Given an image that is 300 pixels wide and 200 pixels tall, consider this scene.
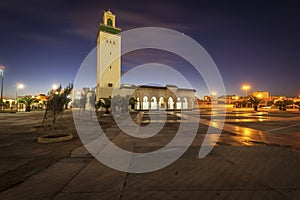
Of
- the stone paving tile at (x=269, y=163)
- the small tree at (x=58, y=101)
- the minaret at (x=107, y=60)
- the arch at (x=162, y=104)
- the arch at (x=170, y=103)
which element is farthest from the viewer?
the arch at (x=170, y=103)

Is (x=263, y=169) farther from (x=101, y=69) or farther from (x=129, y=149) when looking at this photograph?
(x=101, y=69)

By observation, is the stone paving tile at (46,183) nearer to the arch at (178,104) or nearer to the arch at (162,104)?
the arch at (162,104)

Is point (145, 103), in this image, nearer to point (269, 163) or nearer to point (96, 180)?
point (269, 163)

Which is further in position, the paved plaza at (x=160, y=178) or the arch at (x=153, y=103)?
the arch at (x=153, y=103)

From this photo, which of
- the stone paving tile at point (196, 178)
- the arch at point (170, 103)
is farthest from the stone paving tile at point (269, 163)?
the arch at point (170, 103)

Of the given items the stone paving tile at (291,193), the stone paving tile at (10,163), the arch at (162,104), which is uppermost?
the arch at (162,104)

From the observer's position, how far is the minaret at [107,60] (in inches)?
1916

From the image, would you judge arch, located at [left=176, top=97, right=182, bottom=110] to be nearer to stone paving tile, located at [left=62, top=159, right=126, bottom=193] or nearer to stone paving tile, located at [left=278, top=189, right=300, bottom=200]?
stone paving tile, located at [left=62, top=159, right=126, bottom=193]

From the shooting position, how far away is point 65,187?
3963mm

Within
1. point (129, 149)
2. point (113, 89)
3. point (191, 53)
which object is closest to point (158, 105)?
point (113, 89)

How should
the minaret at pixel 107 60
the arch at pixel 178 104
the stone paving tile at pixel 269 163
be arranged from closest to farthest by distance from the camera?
the stone paving tile at pixel 269 163, the minaret at pixel 107 60, the arch at pixel 178 104

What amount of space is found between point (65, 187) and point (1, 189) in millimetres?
1379

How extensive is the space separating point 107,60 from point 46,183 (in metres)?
48.3

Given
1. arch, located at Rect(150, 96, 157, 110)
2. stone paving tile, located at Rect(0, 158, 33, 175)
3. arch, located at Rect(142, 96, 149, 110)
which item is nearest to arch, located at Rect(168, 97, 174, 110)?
arch, located at Rect(150, 96, 157, 110)
